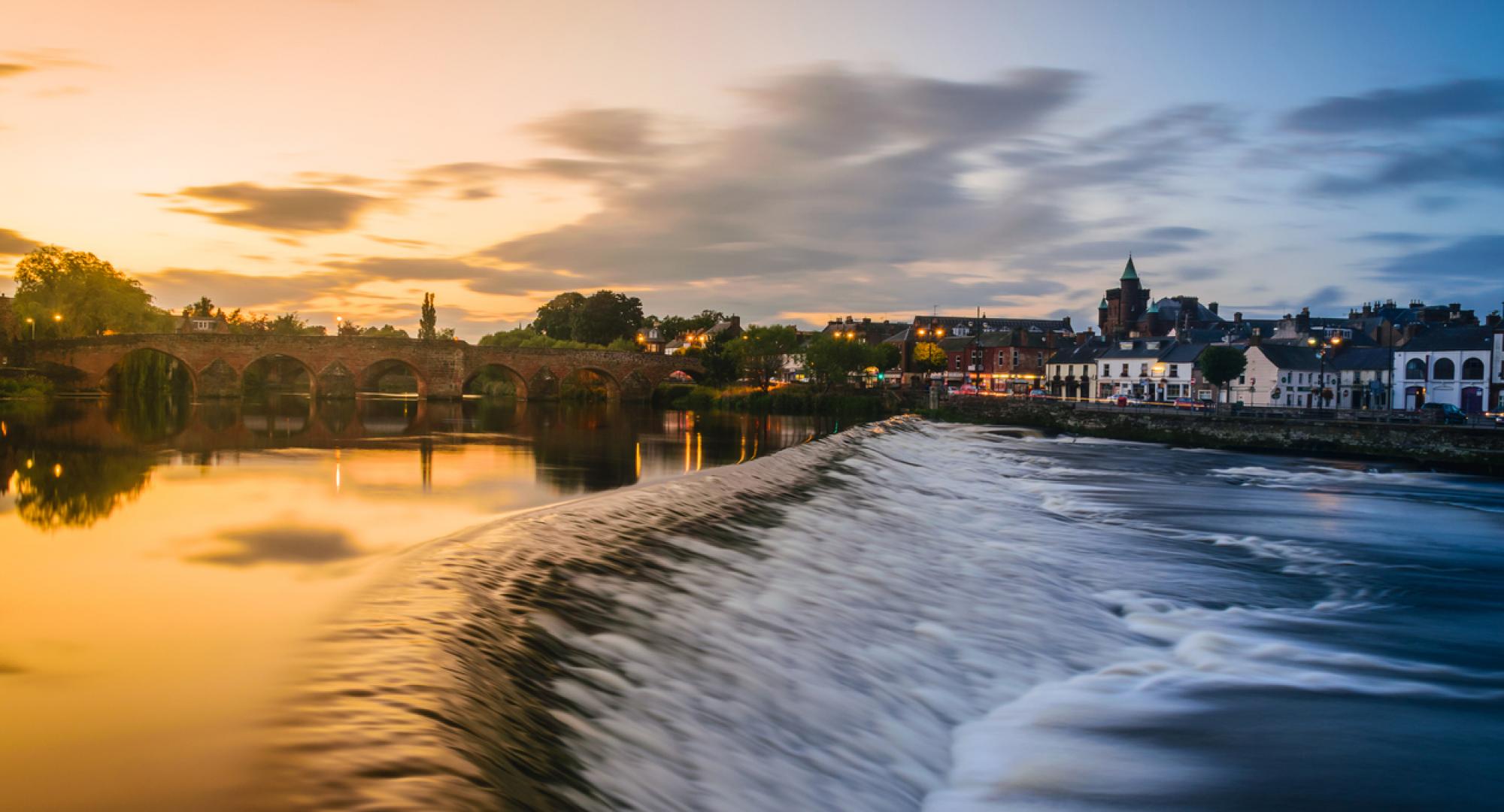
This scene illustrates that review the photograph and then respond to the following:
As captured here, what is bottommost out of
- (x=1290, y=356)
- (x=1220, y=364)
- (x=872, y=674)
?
(x=872, y=674)

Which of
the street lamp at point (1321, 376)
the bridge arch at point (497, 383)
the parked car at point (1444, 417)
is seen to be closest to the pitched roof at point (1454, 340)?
the street lamp at point (1321, 376)

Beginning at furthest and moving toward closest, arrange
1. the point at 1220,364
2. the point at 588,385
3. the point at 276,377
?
1. the point at 276,377
2. the point at 588,385
3. the point at 1220,364

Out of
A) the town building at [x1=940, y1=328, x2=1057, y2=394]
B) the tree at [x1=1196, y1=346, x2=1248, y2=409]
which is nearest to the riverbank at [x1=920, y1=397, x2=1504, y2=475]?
the tree at [x1=1196, y1=346, x2=1248, y2=409]

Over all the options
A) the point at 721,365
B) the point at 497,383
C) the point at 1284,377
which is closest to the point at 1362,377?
the point at 1284,377

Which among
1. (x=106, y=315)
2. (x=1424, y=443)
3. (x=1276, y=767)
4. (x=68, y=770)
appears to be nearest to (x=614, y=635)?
(x=68, y=770)

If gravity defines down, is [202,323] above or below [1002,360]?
above

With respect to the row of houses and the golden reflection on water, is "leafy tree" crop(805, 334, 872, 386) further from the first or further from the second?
the golden reflection on water

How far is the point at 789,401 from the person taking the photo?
68688mm

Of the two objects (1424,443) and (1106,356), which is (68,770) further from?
(1106,356)

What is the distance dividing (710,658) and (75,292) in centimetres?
8038

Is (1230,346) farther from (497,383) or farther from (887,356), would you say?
(497,383)

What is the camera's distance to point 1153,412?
4888cm

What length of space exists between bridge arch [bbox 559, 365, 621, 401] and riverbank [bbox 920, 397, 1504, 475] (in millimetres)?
33346

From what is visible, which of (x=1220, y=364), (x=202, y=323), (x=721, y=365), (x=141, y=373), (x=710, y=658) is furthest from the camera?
(x=202, y=323)
